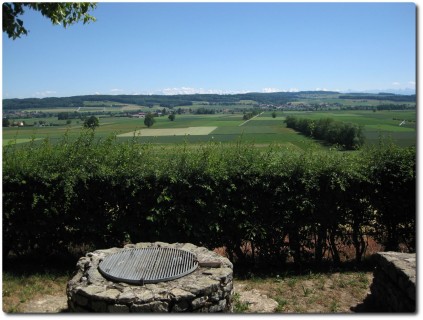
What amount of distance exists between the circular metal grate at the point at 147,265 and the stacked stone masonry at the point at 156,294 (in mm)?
78

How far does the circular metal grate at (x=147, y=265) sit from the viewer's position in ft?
15.3

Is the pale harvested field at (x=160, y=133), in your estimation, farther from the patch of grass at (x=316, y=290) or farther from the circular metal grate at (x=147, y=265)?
the patch of grass at (x=316, y=290)

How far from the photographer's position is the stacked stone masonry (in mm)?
4246

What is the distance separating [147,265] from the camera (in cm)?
505

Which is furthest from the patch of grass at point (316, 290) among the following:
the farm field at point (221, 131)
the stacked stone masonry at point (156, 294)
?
the farm field at point (221, 131)

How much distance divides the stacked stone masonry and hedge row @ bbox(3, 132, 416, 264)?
1878mm

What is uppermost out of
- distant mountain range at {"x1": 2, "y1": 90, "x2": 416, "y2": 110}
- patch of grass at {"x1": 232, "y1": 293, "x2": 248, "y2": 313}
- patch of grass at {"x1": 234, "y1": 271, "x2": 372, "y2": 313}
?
distant mountain range at {"x1": 2, "y1": 90, "x2": 416, "y2": 110}

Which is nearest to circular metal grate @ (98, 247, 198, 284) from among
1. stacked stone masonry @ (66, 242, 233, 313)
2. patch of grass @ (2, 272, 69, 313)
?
stacked stone masonry @ (66, 242, 233, 313)

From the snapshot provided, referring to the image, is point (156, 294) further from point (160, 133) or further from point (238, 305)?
point (160, 133)

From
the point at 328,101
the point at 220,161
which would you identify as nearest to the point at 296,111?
the point at 328,101

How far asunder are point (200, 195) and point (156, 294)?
262 centimetres

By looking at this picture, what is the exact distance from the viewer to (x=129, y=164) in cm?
685

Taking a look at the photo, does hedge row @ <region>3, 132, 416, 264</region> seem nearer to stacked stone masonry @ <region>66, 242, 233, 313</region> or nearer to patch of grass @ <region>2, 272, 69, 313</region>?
patch of grass @ <region>2, 272, 69, 313</region>

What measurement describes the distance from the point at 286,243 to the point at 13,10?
6446mm
